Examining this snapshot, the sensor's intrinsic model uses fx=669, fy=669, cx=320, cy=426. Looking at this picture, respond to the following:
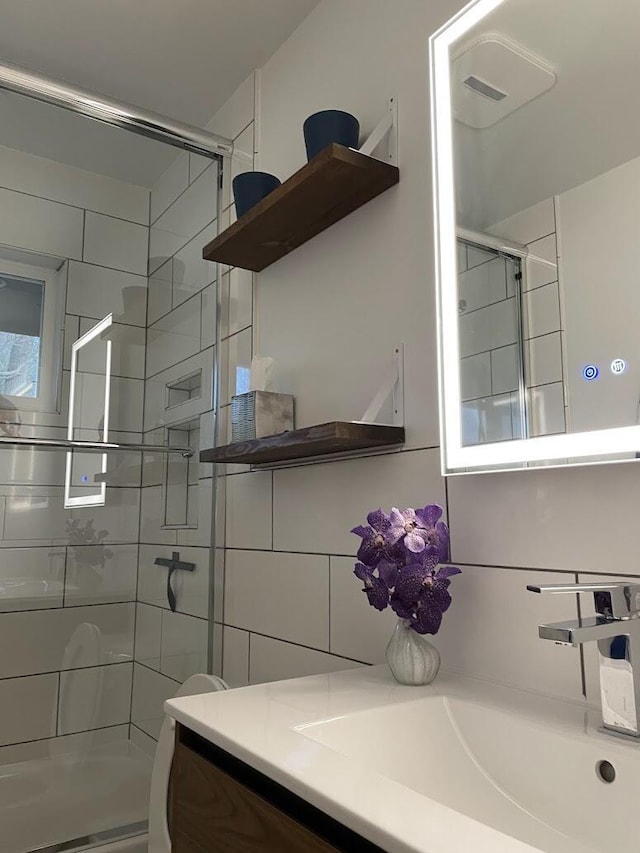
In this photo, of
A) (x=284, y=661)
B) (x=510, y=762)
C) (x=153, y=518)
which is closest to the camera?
(x=510, y=762)

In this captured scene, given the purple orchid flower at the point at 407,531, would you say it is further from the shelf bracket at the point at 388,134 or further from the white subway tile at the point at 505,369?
the shelf bracket at the point at 388,134

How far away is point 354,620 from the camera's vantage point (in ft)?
4.32

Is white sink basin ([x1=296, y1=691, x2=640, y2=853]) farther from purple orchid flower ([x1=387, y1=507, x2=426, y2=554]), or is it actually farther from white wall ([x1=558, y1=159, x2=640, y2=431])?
white wall ([x1=558, y1=159, x2=640, y2=431])

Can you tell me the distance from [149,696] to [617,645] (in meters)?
1.36

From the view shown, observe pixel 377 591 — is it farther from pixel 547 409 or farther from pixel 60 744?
pixel 60 744

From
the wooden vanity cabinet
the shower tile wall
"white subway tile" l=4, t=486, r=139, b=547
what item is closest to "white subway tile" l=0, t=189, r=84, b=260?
the shower tile wall

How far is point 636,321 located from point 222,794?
0.79 m

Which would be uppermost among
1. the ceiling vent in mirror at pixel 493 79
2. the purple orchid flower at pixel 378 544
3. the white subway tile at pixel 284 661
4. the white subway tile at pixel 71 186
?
the white subway tile at pixel 71 186

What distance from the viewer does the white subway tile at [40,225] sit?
5.68 feet

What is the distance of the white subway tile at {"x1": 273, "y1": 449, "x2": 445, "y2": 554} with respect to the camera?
1204 mm

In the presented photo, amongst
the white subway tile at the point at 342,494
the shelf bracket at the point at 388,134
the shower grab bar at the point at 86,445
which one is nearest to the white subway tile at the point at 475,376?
the white subway tile at the point at 342,494

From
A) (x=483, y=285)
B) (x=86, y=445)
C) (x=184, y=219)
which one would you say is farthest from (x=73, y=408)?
(x=483, y=285)

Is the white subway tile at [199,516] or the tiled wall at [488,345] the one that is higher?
the tiled wall at [488,345]

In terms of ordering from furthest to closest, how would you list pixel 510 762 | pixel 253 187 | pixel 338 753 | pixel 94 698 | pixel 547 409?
pixel 94 698
pixel 253 187
pixel 547 409
pixel 510 762
pixel 338 753
